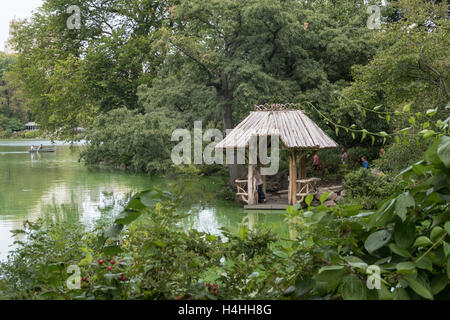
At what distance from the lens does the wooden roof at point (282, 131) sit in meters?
14.9

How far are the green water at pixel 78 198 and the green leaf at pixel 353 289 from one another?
249 inches

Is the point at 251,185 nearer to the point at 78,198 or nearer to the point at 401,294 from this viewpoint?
the point at 78,198

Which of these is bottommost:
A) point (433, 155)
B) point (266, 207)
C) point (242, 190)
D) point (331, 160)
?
point (266, 207)

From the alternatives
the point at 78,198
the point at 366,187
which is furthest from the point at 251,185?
the point at 78,198

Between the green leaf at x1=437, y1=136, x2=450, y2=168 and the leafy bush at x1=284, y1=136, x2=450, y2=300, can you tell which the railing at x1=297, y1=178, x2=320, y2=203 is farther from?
the green leaf at x1=437, y1=136, x2=450, y2=168

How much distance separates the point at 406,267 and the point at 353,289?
127mm

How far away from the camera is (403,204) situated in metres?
1.09

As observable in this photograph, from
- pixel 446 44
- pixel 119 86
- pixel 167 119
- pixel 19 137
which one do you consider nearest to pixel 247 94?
pixel 167 119

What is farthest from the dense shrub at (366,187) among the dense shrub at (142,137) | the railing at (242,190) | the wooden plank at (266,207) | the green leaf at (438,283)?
the green leaf at (438,283)

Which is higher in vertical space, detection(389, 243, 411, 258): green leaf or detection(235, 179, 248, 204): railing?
detection(389, 243, 411, 258): green leaf

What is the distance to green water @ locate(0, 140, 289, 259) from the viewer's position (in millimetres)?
12767

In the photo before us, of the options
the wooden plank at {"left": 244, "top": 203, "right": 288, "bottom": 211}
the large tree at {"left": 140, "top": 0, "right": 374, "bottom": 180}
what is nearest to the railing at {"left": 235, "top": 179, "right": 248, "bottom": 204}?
the wooden plank at {"left": 244, "top": 203, "right": 288, "bottom": 211}

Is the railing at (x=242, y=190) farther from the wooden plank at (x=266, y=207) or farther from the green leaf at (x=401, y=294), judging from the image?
the green leaf at (x=401, y=294)

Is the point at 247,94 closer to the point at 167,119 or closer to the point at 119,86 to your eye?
the point at 167,119
